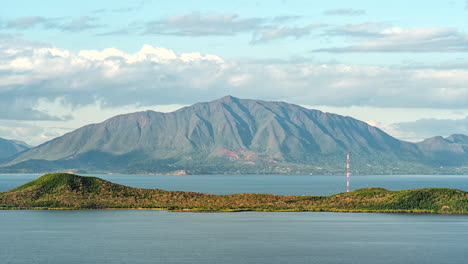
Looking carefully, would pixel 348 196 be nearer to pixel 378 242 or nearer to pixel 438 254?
pixel 378 242

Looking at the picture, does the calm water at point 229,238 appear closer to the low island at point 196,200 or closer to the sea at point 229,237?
the sea at point 229,237

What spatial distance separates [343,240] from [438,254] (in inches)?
783

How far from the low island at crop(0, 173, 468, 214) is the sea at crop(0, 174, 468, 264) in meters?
8.96

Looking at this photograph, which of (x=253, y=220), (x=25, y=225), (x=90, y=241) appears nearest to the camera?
(x=90, y=241)

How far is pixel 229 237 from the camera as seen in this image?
396 feet

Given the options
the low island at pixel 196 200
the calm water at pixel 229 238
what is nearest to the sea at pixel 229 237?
the calm water at pixel 229 238

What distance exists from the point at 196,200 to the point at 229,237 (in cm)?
7150

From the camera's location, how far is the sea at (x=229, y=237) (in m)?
96.8

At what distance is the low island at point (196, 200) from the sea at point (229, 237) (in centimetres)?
896

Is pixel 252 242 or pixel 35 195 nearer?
pixel 252 242

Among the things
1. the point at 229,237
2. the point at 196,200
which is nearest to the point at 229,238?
the point at 229,237

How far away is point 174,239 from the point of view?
384 ft

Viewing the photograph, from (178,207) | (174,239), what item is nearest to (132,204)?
(178,207)

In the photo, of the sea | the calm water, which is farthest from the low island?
the calm water
